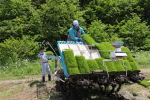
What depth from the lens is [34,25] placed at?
16.6 metres

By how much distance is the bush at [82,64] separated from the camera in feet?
14.9

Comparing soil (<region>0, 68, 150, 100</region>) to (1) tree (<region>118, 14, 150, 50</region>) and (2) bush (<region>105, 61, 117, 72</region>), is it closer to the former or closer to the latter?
(2) bush (<region>105, 61, 117, 72</region>)

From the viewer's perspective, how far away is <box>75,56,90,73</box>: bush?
455cm

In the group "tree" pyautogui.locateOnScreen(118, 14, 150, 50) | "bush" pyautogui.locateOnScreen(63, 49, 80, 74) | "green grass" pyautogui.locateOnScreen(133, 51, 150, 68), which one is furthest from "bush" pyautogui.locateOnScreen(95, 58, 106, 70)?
"tree" pyautogui.locateOnScreen(118, 14, 150, 50)

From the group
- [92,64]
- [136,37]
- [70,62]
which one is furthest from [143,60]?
[70,62]

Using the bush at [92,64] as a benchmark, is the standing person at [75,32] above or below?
above

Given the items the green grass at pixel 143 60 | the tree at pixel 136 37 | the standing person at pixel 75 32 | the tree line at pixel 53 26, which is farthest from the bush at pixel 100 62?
the tree at pixel 136 37

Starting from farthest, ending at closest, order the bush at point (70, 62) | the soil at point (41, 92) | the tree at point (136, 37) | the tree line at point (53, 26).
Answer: the tree at point (136, 37) < the tree line at point (53, 26) < the soil at point (41, 92) < the bush at point (70, 62)

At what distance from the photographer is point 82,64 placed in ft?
15.1

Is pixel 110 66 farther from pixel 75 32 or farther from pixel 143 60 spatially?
pixel 143 60

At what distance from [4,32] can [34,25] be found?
3.32 metres

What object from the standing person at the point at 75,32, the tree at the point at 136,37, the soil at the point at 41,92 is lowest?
the soil at the point at 41,92

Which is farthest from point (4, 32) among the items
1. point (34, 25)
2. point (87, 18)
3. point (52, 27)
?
point (87, 18)

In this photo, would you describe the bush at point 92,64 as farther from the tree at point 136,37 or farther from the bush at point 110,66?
the tree at point 136,37
